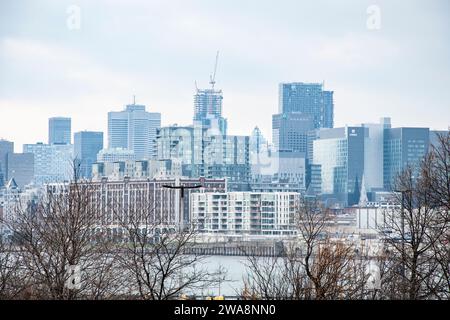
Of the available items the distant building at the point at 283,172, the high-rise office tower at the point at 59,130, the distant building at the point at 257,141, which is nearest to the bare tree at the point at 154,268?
the high-rise office tower at the point at 59,130

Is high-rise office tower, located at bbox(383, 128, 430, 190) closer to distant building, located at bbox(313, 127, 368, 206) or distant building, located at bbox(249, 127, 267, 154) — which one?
distant building, located at bbox(313, 127, 368, 206)

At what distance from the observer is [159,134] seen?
3472 cm

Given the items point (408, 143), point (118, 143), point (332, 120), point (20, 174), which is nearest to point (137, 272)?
point (20, 174)

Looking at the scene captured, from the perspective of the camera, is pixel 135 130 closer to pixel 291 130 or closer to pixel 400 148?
pixel 291 130

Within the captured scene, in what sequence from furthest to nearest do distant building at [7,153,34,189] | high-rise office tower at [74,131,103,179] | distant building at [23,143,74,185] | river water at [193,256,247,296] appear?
high-rise office tower at [74,131,103,179]
distant building at [23,143,74,185]
distant building at [7,153,34,189]
river water at [193,256,247,296]

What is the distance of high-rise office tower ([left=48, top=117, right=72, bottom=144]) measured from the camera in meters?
21.5

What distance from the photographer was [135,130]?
3591cm

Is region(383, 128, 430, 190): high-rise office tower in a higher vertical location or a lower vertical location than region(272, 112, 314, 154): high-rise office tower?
lower

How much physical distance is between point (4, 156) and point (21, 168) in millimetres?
3329

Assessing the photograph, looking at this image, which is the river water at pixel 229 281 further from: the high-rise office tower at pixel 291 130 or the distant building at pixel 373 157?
the high-rise office tower at pixel 291 130

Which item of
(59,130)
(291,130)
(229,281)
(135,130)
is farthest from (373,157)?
(229,281)

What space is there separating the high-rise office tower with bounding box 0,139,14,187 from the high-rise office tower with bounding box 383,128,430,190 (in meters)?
10.3

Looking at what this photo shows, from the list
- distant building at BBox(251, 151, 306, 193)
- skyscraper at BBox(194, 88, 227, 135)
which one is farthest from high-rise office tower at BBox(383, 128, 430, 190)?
skyscraper at BBox(194, 88, 227, 135)

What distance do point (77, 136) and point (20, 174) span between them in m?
3.22
